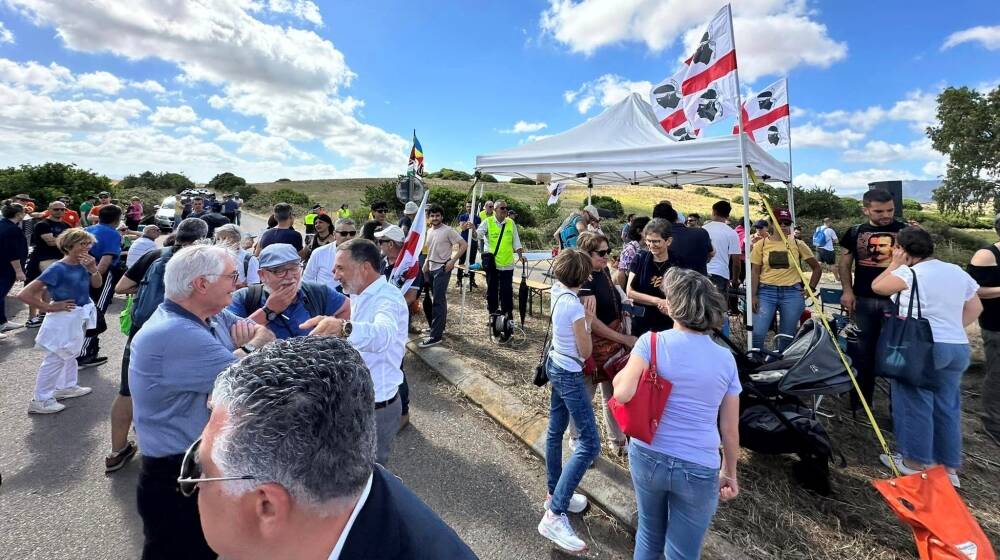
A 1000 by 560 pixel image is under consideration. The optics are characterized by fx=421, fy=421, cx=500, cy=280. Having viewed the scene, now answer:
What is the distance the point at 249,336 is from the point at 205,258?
0.48m

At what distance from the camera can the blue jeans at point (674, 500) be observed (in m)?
1.86

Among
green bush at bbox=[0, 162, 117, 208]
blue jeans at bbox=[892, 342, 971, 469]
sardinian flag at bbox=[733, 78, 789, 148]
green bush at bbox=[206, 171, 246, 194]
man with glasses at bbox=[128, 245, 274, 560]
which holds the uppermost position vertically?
green bush at bbox=[206, 171, 246, 194]

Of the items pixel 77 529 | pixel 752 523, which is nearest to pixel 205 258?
pixel 77 529

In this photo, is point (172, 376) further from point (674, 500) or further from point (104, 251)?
point (104, 251)

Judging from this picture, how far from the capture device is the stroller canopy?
119 inches

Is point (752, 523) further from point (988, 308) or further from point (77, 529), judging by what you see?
point (77, 529)

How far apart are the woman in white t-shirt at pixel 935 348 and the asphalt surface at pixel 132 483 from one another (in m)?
2.39

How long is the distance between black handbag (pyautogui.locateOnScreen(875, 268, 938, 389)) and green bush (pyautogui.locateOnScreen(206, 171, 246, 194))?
63866 millimetres

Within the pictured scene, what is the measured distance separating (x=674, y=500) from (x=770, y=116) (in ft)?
25.5

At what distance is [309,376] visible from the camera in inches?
32.8

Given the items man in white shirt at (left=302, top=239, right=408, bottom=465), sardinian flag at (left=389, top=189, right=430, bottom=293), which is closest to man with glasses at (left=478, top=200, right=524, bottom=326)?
sardinian flag at (left=389, top=189, right=430, bottom=293)

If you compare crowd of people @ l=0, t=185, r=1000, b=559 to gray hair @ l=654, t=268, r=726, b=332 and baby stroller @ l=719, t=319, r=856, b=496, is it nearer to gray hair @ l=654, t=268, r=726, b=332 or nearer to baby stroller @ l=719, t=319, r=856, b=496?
gray hair @ l=654, t=268, r=726, b=332

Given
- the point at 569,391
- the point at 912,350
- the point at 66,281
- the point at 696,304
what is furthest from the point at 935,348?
the point at 66,281

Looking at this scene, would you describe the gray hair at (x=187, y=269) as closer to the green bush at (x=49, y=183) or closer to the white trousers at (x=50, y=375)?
the white trousers at (x=50, y=375)
